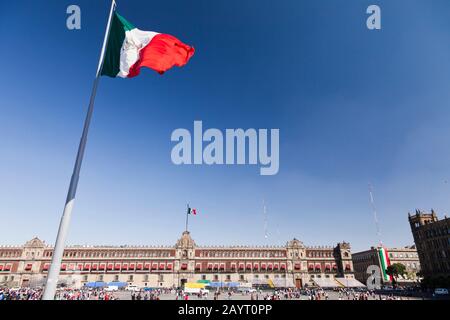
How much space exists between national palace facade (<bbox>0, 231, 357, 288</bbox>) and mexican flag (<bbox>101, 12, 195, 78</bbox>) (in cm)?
7045

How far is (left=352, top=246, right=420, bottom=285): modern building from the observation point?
266 ft

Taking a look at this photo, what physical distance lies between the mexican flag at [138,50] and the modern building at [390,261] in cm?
8785

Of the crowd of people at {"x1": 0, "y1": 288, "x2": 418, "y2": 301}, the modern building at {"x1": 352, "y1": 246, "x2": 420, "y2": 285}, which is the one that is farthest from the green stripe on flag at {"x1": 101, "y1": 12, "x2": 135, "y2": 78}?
the modern building at {"x1": 352, "y1": 246, "x2": 420, "y2": 285}

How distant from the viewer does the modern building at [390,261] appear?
3196 inches

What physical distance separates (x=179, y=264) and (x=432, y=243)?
213 feet

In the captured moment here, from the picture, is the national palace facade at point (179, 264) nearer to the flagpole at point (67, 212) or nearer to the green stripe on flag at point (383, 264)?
the green stripe on flag at point (383, 264)

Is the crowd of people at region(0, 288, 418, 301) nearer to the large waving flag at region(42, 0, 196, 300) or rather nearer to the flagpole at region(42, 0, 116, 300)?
the flagpole at region(42, 0, 116, 300)

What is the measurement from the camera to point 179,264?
7569cm

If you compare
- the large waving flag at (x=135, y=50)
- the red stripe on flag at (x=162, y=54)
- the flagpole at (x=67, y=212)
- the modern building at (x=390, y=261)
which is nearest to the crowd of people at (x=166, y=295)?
the flagpole at (x=67, y=212)

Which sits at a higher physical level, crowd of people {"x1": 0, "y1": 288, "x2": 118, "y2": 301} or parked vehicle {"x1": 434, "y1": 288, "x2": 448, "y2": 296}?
parked vehicle {"x1": 434, "y1": 288, "x2": 448, "y2": 296}

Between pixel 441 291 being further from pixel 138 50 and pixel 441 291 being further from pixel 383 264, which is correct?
pixel 138 50
